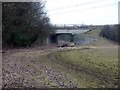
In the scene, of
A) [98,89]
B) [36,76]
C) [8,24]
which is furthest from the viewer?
[8,24]

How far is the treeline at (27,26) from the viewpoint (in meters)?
27.8

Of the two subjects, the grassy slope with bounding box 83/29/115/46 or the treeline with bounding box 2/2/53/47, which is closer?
the treeline with bounding box 2/2/53/47

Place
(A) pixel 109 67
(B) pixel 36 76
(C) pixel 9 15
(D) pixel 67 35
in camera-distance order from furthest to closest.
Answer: (D) pixel 67 35
(C) pixel 9 15
(A) pixel 109 67
(B) pixel 36 76

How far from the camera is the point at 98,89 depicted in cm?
1005

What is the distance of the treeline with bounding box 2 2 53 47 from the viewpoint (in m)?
27.8

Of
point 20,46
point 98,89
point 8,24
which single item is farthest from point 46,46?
point 98,89

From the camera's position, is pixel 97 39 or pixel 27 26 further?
pixel 97 39

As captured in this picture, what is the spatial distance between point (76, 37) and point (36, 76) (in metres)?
30.7

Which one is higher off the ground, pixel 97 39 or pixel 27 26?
pixel 27 26

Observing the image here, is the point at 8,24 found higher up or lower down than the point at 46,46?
higher up

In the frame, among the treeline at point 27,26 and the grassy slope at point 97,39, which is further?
the grassy slope at point 97,39

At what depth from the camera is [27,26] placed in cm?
3044

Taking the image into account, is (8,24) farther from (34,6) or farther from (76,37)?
(76,37)


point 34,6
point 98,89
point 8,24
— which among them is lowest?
point 98,89
